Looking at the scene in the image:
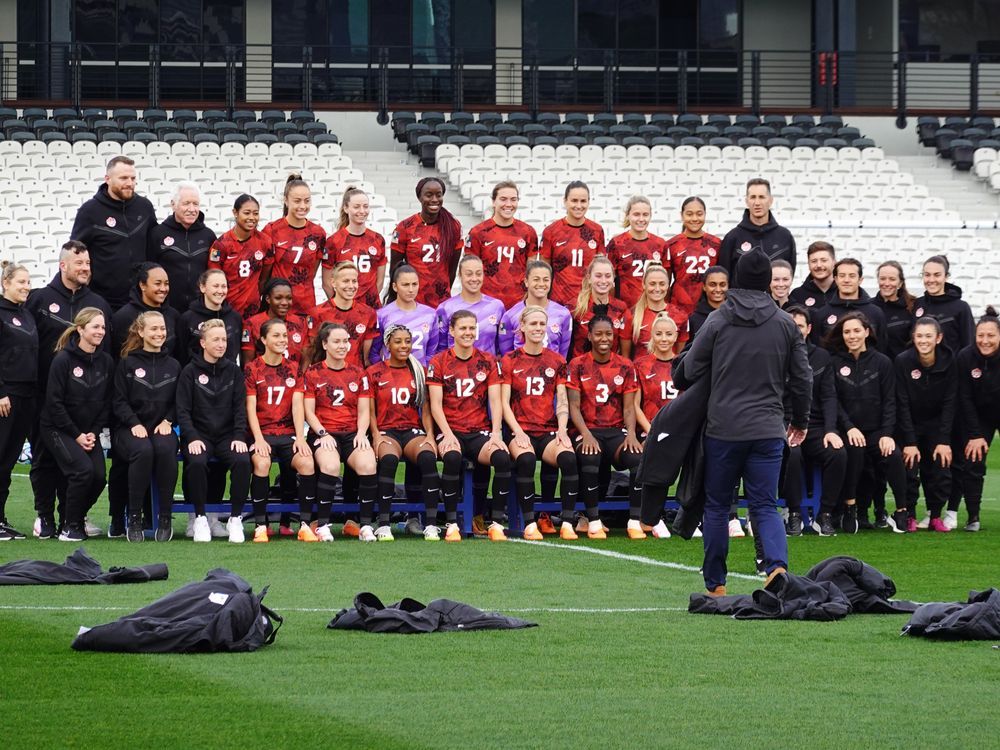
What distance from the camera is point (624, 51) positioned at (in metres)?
32.3

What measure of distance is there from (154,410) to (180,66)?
21680mm

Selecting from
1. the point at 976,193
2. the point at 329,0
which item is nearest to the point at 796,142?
the point at 976,193

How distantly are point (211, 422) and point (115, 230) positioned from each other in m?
1.72

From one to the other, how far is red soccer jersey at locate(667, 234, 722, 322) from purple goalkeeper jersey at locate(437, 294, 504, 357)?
148 cm

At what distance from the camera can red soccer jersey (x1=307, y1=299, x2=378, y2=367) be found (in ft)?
41.7

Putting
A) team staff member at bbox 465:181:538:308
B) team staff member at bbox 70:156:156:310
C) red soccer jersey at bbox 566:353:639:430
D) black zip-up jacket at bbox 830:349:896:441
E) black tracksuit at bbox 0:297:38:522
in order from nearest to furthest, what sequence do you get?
black tracksuit at bbox 0:297:38:522 → team staff member at bbox 70:156:156:310 → red soccer jersey at bbox 566:353:639:430 → black zip-up jacket at bbox 830:349:896:441 → team staff member at bbox 465:181:538:308

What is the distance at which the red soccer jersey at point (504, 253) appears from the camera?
13266 millimetres

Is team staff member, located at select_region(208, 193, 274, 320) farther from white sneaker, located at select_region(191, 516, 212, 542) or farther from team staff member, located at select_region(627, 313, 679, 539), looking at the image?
team staff member, located at select_region(627, 313, 679, 539)

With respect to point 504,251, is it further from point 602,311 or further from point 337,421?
point 337,421

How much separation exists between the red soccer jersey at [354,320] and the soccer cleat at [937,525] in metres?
4.64

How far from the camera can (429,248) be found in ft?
44.0

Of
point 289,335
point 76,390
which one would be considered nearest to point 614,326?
point 289,335

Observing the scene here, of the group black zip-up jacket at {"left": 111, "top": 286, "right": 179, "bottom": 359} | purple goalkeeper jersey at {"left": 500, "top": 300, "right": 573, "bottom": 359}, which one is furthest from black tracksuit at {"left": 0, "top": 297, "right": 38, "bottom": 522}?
purple goalkeeper jersey at {"left": 500, "top": 300, "right": 573, "bottom": 359}

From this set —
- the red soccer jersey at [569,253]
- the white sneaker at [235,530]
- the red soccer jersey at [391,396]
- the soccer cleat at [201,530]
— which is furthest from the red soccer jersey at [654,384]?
the soccer cleat at [201,530]
